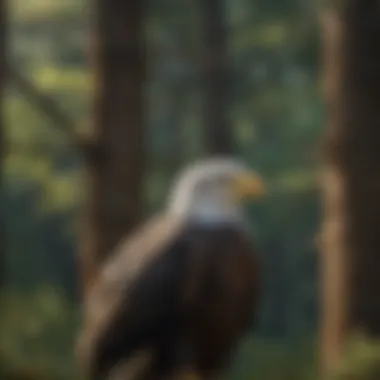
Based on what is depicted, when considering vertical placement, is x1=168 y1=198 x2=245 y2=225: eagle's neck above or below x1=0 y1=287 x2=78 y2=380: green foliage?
above

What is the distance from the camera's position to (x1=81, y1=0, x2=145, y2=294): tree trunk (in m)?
2.02

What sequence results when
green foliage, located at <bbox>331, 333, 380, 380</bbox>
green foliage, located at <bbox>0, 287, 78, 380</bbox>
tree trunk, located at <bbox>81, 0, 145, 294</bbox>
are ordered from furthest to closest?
tree trunk, located at <bbox>81, 0, 145, 294</bbox>, green foliage, located at <bbox>0, 287, 78, 380</bbox>, green foliage, located at <bbox>331, 333, 380, 380</bbox>

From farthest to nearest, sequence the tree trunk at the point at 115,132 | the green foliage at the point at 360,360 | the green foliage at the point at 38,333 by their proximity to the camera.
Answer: the tree trunk at the point at 115,132 < the green foliage at the point at 38,333 < the green foliage at the point at 360,360

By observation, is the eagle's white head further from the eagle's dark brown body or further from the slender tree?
the slender tree

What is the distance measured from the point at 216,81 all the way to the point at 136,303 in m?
0.47

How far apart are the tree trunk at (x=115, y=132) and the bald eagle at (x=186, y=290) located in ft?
0.45

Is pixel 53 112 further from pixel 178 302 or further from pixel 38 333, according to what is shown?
pixel 178 302

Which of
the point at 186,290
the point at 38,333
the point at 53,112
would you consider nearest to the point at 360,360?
the point at 186,290

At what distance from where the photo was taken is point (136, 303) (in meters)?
1.78

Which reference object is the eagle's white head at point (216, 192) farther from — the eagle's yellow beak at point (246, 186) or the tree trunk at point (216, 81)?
the tree trunk at point (216, 81)

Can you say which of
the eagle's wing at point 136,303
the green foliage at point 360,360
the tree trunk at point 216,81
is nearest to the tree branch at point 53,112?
the tree trunk at point 216,81

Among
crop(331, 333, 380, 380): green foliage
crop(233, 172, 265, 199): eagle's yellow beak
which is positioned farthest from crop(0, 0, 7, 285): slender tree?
crop(331, 333, 380, 380): green foliage

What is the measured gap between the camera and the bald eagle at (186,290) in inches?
70.0

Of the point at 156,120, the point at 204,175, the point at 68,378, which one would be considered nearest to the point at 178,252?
the point at 204,175
